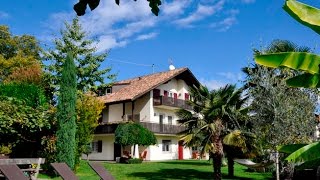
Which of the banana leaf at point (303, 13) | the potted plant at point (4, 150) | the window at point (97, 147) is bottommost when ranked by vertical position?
the potted plant at point (4, 150)

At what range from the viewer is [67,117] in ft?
69.2

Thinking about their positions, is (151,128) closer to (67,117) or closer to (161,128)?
(161,128)

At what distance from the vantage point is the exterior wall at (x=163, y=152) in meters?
43.0

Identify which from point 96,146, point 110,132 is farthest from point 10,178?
point 96,146

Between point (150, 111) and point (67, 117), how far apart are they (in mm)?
22992

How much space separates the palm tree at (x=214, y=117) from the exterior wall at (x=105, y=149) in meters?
20.8

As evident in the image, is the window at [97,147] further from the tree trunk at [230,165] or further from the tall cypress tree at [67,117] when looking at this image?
the tall cypress tree at [67,117]

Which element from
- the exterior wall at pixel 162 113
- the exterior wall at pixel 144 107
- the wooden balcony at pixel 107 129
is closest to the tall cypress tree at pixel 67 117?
the wooden balcony at pixel 107 129

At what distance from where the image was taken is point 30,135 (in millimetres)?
22109

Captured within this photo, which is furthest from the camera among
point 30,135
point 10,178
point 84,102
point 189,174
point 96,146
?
point 96,146

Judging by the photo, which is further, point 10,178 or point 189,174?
point 189,174

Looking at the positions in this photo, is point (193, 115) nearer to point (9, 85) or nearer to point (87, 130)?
point (87, 130)

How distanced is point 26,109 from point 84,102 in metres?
3.67

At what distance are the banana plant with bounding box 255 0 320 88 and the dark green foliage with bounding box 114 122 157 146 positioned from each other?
29999mm
